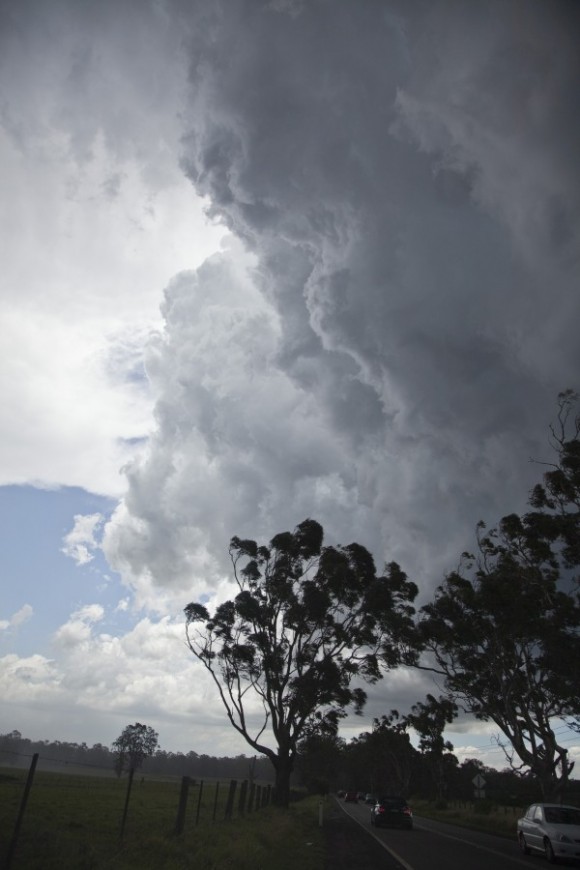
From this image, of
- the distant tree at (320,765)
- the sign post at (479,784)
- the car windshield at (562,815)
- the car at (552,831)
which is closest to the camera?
the car at (552,831)

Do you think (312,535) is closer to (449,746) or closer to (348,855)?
(348,855)

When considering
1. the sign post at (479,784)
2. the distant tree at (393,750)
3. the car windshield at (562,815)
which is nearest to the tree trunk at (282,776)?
the sign post at (479,784)

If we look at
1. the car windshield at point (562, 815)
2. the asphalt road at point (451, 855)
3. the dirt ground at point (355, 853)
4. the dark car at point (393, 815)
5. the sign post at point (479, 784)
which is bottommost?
the dirt ground at point (355, 853)

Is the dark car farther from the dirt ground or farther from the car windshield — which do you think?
the car windshield

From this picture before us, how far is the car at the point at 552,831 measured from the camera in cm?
1642

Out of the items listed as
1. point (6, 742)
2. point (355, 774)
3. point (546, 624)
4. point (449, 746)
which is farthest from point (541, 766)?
point (6, 742)

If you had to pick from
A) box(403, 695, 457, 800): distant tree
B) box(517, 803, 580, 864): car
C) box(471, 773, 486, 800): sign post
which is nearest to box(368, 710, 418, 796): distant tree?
box(403, 695, 457, 800): distant tree

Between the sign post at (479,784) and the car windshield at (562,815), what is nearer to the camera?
the car windshield at (562,815)

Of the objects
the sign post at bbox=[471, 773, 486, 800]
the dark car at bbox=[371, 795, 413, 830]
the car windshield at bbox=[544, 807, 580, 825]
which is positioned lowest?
the dark car at bbox=[371, 795, 413, 830]

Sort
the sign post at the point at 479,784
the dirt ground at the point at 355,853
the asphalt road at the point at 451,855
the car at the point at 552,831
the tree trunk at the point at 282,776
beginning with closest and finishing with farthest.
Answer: the dirt ground at the point at 355,853 < the asphalt road at the point at 451,855 < the car at the point at 552,831 < the sign post at the point at 479,784 < the tree trunk at the point at 282,776

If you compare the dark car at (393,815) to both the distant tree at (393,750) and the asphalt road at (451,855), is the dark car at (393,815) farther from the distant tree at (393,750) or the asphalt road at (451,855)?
the distant tree at (393,750)

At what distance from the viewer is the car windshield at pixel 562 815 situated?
1744 centimetres

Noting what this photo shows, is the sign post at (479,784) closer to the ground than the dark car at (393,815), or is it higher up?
higher up

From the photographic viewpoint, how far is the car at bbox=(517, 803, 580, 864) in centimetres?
1642
